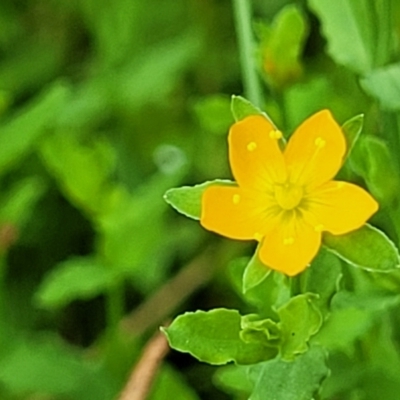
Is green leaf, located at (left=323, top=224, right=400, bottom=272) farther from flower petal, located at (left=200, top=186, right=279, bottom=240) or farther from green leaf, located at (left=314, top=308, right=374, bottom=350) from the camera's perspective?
green leaf, located at (left=314, top=308, right=374, bottom=350)

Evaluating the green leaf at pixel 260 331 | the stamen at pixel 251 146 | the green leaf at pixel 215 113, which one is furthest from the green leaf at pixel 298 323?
the green leaf at pixel 215 113

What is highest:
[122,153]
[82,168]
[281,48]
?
[281,48]

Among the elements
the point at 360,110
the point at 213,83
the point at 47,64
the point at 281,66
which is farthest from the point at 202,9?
the point at 281,66

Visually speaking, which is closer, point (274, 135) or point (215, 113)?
point (274, 135)

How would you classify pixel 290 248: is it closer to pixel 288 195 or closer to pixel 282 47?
pixel 288 195

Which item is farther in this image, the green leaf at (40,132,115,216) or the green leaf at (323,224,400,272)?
the green leaf at (40,132,115,216)

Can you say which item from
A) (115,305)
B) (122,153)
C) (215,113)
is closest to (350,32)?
(215,113)

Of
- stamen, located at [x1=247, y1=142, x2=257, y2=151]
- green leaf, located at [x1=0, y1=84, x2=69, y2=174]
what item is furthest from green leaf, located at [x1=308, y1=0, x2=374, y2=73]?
green leaf, located at [x1=0, y1=84, x2=69, y2=174]
